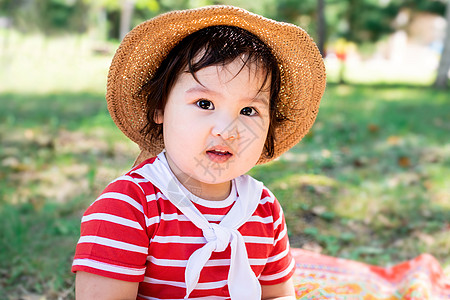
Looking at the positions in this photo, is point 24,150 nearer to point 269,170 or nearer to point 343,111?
point 269,170

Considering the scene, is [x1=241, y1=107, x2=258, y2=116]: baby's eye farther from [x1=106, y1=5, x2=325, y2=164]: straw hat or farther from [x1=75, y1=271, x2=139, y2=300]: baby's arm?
[x1=75, y1=271, x2=139, y2=300]: baby's arm

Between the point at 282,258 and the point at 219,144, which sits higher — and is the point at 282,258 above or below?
below

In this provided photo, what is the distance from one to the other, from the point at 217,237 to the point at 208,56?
484 mm

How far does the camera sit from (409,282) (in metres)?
2.05

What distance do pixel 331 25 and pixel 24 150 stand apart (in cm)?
1005

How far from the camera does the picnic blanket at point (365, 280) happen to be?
1.86 metres

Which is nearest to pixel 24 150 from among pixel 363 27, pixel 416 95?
pixel 416 95

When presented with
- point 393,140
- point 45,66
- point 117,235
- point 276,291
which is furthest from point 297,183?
point 45,66

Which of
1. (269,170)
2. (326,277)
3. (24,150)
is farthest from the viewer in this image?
(24,150)

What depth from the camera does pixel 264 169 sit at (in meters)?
3.17

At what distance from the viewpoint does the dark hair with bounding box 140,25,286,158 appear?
4.32ft

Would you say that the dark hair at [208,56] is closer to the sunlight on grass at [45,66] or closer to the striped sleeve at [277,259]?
the striped sleeve at [277,259]

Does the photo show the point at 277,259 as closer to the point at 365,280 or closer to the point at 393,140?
the point at 365,280

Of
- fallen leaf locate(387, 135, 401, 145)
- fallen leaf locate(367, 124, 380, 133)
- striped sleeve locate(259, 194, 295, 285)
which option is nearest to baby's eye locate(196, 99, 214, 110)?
striped sleeve locate(259, 194, 295, 285)
